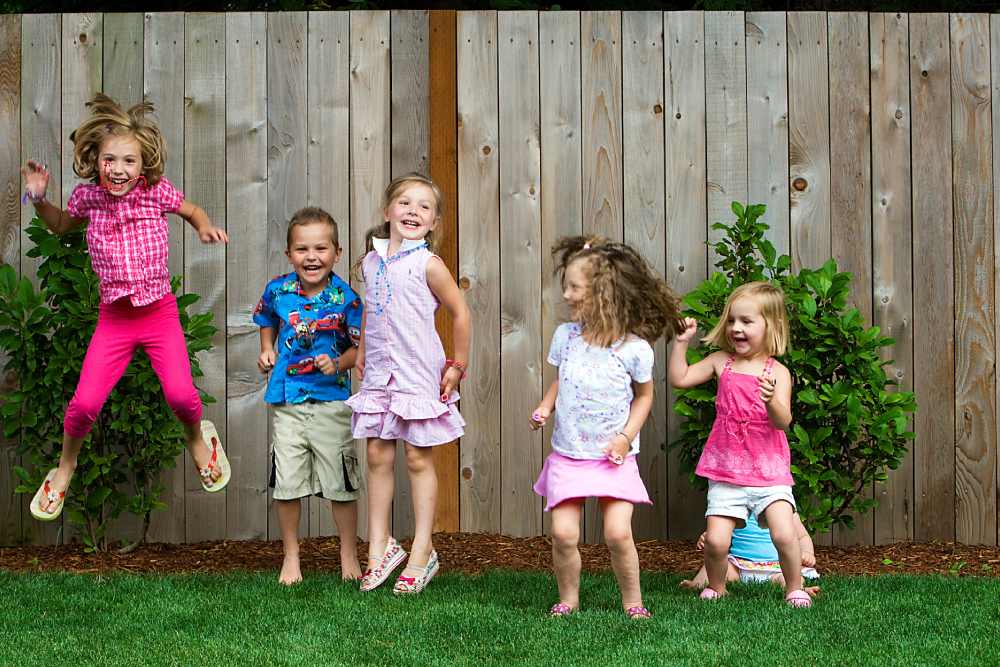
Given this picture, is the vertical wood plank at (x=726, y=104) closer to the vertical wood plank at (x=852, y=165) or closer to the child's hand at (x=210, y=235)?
the vertical wood plank at (x=852, y=165)

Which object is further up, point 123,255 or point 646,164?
point 646,164

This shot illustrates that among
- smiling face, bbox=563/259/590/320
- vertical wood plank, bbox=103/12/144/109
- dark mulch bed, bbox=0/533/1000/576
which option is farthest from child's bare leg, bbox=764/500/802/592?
vertical wood plank, bbox=103/12/144/109

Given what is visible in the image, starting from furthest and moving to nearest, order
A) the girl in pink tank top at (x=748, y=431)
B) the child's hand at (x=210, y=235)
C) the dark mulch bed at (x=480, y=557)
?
the dark mulch bed at (x=480, y=557) < the child's hand at (x=210, y=235) < the girl in pink tank top at (x=748, y=431)

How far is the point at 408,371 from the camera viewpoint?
4.63 m

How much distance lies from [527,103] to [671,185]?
2.76 ft

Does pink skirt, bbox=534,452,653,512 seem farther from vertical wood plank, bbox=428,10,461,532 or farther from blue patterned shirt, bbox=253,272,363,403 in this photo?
vertical wood plank, bbox=428,10,461,532

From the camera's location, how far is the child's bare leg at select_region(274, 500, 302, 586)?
187 inches

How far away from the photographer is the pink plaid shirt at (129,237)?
4633 mm

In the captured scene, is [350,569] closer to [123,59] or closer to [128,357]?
[128,357]

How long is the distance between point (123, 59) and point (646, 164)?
8.79 ft

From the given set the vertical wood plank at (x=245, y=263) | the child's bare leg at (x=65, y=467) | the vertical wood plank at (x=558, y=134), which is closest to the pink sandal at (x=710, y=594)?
Result: the vertical wood plank at (x=558, y=134)

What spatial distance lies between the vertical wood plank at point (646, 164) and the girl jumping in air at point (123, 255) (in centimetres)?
218

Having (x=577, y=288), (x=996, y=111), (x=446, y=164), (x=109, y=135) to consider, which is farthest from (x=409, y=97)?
(x=996, y=111)

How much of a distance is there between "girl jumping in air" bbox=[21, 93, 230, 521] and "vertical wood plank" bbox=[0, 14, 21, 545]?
3.45 ft
